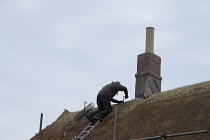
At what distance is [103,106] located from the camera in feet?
60.5

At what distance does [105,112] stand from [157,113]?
2673 mm

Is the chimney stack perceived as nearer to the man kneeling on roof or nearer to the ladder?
the man kneeling on roof

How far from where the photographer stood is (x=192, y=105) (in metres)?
15.2

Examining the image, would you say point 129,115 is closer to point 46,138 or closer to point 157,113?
point 157,113

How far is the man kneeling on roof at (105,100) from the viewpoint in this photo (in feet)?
59.0

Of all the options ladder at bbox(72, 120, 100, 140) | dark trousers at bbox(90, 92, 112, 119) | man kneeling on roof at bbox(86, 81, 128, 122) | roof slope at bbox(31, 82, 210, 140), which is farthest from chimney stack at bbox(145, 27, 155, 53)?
ladder at bbox(72, 120, 100, 140)

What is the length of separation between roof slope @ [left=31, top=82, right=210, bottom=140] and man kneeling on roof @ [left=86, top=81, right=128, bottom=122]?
0.32 meters

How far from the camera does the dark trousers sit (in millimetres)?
18000

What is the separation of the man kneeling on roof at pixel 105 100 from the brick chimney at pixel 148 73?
2.65ft

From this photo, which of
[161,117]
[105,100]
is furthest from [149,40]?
[161,117]

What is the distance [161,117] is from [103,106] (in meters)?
3.47

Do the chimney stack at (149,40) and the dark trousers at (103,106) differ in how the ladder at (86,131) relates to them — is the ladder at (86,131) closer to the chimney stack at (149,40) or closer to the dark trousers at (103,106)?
A: the dark trousers at (103,106)

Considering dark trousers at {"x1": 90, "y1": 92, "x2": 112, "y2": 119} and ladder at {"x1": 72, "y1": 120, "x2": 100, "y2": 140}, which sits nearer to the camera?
ladder at {"x1": 72, "y1": 120, "x2": 100, "y2": 140}

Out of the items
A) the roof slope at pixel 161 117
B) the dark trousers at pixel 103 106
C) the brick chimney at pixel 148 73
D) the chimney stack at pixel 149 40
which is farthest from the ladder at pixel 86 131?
the chimney stack at pixel 149 40
